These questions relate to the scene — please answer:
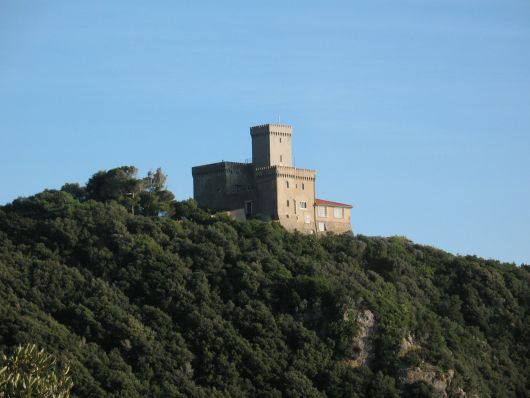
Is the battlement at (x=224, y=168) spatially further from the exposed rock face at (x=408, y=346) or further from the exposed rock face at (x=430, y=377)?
the exposed rock face at (x=430, y=377)

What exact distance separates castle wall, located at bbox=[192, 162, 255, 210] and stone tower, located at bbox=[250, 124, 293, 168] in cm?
98

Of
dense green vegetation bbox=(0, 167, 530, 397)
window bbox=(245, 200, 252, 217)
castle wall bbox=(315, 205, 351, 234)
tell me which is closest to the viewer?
dense green vegetation bbox=(0, 167, 530, 397)

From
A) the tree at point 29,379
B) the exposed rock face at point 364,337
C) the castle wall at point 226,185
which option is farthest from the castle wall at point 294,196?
the tree at point 29,379

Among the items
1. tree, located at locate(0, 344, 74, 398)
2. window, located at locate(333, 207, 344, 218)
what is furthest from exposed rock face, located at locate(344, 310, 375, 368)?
tree, located at locate(0, 344, 74, 398)

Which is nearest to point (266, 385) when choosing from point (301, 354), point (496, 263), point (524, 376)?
point (301, 354)

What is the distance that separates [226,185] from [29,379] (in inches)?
1667

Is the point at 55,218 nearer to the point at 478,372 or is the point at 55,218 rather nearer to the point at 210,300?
the point at 210,300

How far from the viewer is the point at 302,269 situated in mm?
81562

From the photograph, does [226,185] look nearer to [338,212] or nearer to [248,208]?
[248,208]

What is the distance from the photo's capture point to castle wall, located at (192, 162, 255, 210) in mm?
86812

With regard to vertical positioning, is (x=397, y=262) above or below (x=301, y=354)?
above

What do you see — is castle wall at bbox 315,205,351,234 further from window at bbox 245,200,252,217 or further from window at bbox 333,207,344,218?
window at bbox 245,200,252,217

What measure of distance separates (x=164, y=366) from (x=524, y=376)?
68.9 feet

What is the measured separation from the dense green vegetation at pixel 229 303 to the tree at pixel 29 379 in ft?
62.4
